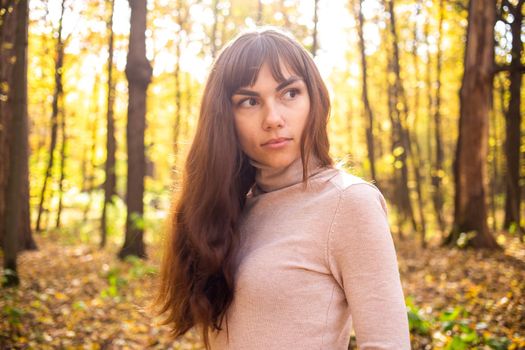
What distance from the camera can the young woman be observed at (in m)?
1.44

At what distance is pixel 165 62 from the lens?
1611 centimetres

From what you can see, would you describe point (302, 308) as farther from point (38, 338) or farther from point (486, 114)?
point (486, 114)

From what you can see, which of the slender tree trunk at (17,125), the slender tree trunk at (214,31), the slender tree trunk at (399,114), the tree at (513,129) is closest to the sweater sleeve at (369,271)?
the slender tree trunk at (17,125)

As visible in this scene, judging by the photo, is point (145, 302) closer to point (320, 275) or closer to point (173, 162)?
point (173, 162)

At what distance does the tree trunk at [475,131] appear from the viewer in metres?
9.07

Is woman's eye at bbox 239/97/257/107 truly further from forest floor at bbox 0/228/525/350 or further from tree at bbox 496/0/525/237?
tree at bbox 496/0/525/237

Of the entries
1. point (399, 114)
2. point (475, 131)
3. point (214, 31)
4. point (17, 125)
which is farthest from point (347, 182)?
point (214, 31)

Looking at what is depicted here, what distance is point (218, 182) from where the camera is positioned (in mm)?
1912

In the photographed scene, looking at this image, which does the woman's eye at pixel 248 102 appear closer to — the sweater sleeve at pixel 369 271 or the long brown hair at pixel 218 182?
the long brown hair at pixel 218 182

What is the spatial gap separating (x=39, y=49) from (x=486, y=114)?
11716mm

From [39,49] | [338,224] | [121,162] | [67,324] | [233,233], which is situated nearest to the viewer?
[338,224]

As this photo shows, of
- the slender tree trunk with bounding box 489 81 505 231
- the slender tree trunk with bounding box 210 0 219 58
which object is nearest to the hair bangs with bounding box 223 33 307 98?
the slender tree trunk with bounding box 210 0 219 58

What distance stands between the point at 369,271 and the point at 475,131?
9.04 meters

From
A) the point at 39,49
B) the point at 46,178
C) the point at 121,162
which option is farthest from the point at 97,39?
the point at 121,162
